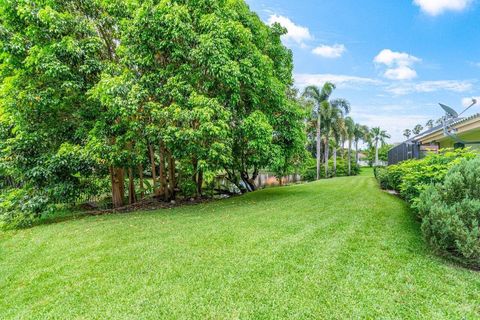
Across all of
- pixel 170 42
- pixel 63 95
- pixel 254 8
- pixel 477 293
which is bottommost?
pixel 477 293

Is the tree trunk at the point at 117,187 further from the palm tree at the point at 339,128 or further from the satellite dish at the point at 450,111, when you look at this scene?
the palm tree at the point at 339,128

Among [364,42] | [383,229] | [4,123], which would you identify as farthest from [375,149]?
[4,123]

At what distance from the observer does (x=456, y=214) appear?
365 cm

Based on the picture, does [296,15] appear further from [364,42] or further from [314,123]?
[314,123]

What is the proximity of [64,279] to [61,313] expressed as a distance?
37.4 inches

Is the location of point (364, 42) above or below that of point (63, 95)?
above

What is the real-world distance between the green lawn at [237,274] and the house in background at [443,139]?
3.29 m

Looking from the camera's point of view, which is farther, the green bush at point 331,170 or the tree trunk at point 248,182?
the green bush at point 331,170

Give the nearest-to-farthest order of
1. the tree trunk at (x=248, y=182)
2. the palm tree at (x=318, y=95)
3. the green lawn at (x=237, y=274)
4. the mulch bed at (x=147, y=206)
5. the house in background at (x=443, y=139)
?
the green lawn at (x=237, y=274) < the house in background at (x=443, y=139) < the mulch bed at (x=147, y=206) < the tree trunk at (x=248, y=182) < the palm tree at (x=318, y=95)

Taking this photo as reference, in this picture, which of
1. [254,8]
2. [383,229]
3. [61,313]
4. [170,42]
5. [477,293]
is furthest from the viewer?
[254,8]

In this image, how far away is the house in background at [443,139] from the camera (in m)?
6.83

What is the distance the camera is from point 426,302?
2.78 metres

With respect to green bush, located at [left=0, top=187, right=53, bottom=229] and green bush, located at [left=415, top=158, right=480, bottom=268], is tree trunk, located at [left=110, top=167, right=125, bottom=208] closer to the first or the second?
green bush, located at [left=0, top=187, right=53, bottom=229]

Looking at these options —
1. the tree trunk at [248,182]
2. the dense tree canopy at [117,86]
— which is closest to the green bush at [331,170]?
the tree trunk at [248,182]
